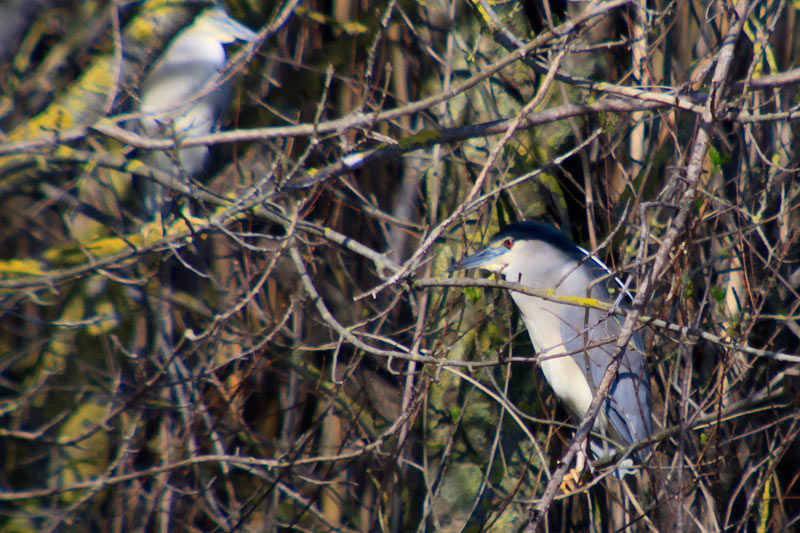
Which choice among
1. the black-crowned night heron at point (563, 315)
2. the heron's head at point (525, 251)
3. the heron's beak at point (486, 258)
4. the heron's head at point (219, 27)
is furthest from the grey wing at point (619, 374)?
the heron's head at point (219, 27)

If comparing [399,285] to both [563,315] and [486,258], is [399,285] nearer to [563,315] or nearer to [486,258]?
[486,258]

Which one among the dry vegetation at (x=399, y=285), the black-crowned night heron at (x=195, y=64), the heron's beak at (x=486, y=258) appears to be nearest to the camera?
the dry vegetation at (x=399, y=285)

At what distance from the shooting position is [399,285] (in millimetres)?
2180

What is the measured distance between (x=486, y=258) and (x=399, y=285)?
435mm

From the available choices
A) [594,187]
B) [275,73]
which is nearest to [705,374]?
[594,187]

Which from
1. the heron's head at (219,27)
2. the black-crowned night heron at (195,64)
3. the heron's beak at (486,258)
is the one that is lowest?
the heron's beak at (486,258)

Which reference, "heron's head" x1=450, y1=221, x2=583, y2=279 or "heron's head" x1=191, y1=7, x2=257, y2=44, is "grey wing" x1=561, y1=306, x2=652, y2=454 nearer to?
"heron's head" x1=450, y1=221, x2=583, y2=279

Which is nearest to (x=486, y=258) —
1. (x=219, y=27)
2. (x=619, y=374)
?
(x=619, y=374)

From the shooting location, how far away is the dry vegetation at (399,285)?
2332 mm

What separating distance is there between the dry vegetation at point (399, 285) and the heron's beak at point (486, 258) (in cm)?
9

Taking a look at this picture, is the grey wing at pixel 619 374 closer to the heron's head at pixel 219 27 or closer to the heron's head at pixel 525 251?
the heron's head at pixel 525 251

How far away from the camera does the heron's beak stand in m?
2.45

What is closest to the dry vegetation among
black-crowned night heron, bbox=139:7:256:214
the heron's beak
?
the heron's beak

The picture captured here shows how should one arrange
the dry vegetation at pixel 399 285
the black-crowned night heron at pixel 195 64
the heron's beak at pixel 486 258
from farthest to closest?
the black-crowned night heron at pixel 195 64 → the heron's beak at pixel 486 258 → the dry vegetation at pixel 399 285
